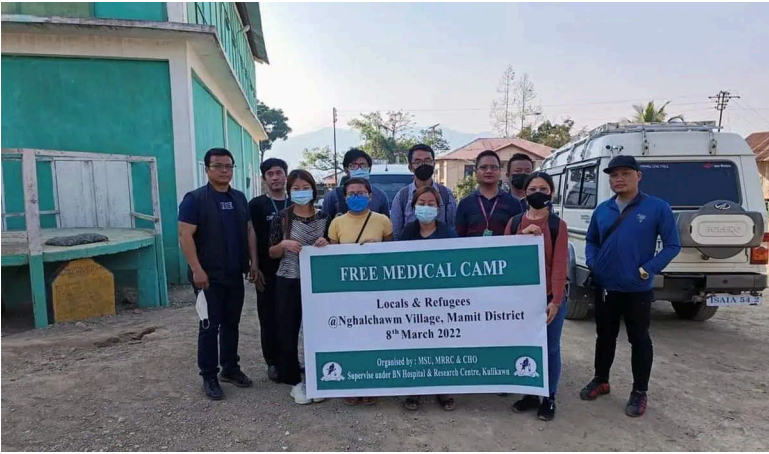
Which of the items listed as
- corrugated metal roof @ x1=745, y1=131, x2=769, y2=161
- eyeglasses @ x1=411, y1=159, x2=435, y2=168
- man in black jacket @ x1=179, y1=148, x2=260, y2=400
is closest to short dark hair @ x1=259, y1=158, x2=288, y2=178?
man in black jacket @ x1=179, y1=148, x2=260, y2=400

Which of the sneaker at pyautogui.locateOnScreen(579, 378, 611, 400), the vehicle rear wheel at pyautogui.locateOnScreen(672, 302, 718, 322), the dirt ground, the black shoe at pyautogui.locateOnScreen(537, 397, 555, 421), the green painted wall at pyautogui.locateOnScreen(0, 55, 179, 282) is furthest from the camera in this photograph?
the green painted wall at pyautogui.locateOnScreen(0, 55, 179, 282)

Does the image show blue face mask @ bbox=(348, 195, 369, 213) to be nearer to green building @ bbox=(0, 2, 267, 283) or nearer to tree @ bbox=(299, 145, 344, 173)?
green building @ bbox=(0, 2, 267, 283)

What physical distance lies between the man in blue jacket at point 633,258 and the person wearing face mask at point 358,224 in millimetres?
1644

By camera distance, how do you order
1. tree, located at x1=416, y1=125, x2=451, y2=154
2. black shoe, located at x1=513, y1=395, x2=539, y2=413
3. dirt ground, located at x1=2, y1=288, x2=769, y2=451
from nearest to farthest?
dirt ground, located at x1=2, y1=288, x2=769, y2=451
black shoe, located at x1=513, y1=395, x2=539, y2=413
tree, located at x1=416, y1=125, x2=451, y2=154

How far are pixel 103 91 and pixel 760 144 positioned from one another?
3334 cm

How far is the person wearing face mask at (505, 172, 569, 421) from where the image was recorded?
3.21 meters

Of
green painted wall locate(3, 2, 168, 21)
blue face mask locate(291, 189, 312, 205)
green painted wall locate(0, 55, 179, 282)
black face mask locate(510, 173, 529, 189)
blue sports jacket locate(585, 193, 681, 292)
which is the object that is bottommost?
blue sports jacket locate(585, 193, 681, 292)

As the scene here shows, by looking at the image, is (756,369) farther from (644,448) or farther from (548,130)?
(548,130)

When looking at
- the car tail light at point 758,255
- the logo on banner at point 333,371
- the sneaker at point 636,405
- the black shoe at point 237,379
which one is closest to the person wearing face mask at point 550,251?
the sneaker at point 636,405

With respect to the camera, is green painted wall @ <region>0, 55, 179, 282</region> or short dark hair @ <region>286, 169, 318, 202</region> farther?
green painted wall @ <region>0, 55, 179, 282</region>

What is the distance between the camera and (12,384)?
377 centimetres

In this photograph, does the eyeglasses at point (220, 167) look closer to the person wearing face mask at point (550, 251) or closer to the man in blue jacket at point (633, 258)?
the person wearing face mask at point (550, 251)

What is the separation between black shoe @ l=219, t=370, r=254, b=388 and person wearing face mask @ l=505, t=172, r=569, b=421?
2.15 meters

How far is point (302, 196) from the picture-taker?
11.6 ft
